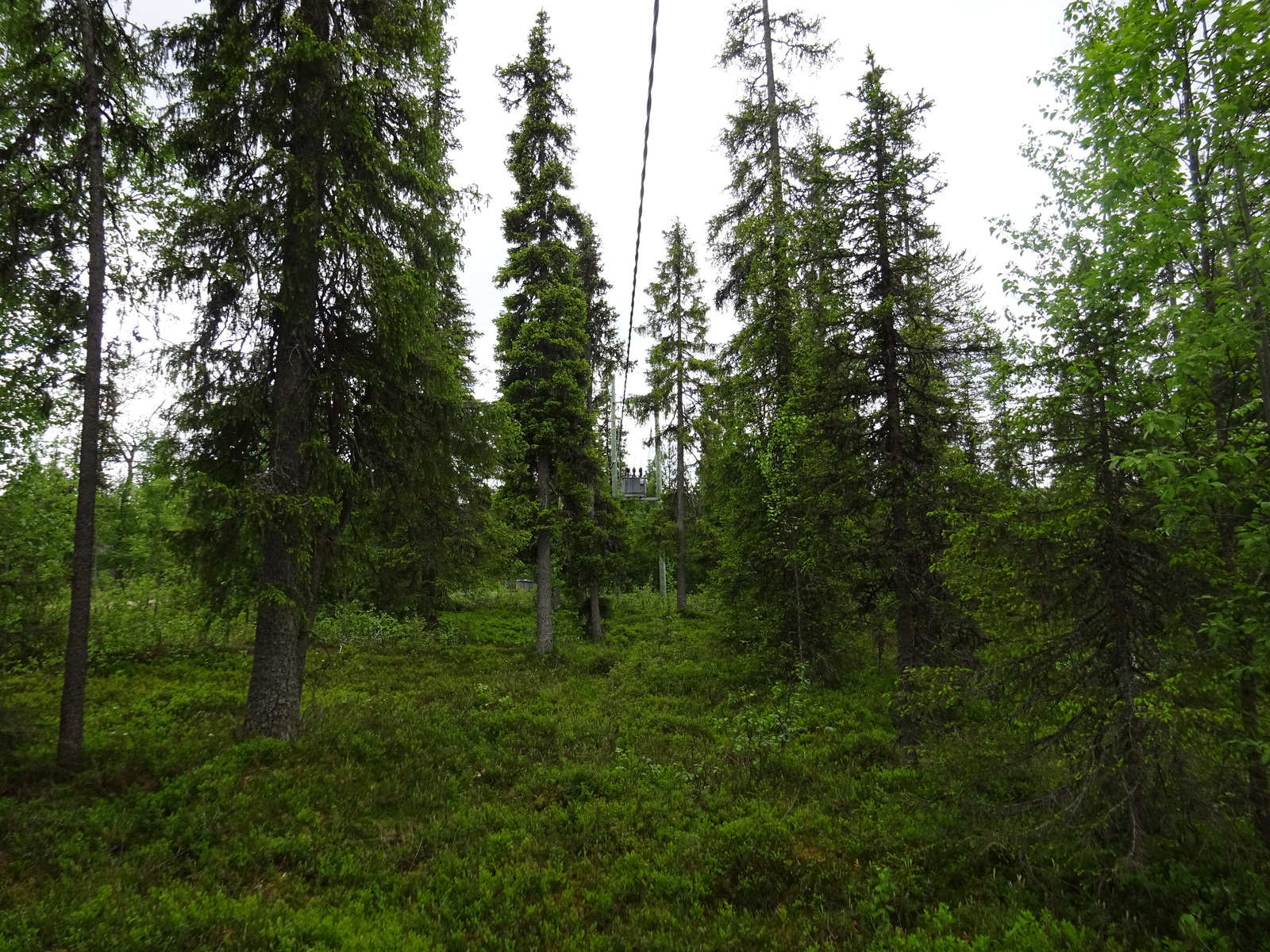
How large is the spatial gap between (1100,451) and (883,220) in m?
5.86

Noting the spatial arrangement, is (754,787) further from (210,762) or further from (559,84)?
(559,84)

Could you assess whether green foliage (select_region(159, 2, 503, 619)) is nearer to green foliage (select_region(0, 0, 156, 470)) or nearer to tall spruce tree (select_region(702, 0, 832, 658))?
green foliage (select_region(0, 0, 156, 470))

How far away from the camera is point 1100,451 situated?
6551mm

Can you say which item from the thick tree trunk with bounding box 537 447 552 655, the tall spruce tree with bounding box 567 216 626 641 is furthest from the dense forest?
the tall spruce tree with bounding box 567 216 626 641

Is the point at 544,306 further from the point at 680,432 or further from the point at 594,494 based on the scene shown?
the point at 680,432

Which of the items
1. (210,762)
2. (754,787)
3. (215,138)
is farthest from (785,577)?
(215,138)

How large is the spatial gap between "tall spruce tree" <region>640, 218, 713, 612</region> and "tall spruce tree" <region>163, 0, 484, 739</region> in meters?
15.9

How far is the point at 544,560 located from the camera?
18500mm

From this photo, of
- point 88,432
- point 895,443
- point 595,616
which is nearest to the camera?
point 88,432

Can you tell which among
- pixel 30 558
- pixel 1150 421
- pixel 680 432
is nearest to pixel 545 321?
pixel 680 432

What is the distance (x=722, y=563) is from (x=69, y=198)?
45.2 ft

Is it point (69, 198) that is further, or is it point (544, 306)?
point (544, 306)

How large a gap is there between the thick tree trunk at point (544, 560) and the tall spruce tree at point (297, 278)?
8.33 meters

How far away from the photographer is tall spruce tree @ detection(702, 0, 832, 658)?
46.3 ft
